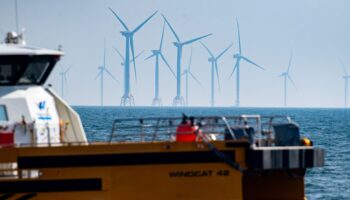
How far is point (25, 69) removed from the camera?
18.5m

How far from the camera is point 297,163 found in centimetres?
1800

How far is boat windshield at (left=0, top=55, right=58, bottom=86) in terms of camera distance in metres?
18.3

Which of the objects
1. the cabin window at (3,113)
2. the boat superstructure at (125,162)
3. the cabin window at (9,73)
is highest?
the cabin window at (9,73)

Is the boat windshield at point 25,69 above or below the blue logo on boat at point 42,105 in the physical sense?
above

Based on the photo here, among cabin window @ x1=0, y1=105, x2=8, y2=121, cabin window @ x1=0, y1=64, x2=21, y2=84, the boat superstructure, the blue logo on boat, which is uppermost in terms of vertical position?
cabin window @ x1=0, y1=64, x2=21, y2=84

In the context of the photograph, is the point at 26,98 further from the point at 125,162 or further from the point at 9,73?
the point at 125,162

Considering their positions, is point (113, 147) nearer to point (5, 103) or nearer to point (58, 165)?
point (58, 165)

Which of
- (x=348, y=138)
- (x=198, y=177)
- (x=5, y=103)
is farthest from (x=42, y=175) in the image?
(x=348, y=138)

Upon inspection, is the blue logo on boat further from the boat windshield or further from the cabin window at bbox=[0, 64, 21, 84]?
the cabin window at bbox=[0, 64, 21, 84]

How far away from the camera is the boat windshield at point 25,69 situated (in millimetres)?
18312

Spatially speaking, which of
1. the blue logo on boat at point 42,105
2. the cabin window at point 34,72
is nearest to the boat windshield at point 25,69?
the cabin window at point 34,72

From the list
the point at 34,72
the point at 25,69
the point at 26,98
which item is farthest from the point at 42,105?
the point at 25,69

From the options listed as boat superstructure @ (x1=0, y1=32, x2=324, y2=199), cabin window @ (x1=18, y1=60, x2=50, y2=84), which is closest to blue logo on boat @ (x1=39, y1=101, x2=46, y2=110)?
boat superstructure @ (x1=0, y1=32, x2=324, y2=199)

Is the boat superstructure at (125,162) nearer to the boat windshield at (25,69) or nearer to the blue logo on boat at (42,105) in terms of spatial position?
the boat windshield at (25,69)
